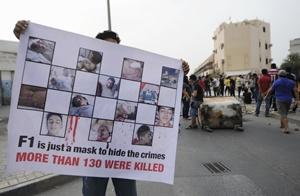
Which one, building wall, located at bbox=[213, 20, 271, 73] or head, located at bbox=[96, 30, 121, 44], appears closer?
head, located at bbox=[96, 30, 121, 44]

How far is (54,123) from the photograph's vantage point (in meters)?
2.86

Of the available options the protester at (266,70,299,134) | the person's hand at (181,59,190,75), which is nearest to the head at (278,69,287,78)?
the protester at (266,70,299,134)

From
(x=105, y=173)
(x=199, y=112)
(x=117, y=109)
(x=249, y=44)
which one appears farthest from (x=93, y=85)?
(x=249, y=44)

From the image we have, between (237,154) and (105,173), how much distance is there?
16.5 feet

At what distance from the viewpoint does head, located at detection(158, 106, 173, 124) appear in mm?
3162

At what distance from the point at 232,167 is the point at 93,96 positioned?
4112 mm

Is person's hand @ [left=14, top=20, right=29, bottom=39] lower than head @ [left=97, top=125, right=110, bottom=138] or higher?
higher

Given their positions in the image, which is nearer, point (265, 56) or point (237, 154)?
point (237, 154)

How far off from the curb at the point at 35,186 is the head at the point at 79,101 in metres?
2.70

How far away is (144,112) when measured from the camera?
310cm

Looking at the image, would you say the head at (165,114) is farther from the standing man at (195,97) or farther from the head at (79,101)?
the standing man at (195,97)

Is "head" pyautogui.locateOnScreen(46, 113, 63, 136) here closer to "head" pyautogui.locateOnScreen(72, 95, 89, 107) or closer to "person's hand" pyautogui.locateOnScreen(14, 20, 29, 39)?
"head" pyautogui.locateOnScreen(72, 95, 89, 107)

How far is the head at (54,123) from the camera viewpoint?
9.34 ft

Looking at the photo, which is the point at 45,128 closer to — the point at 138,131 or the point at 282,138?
the point at 138,131
